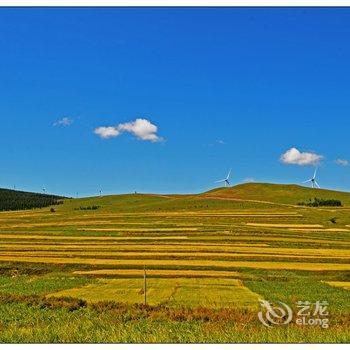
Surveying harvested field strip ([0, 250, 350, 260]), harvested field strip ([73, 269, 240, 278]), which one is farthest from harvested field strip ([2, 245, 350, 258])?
harvested field strip ([73, 269, 240, 278])

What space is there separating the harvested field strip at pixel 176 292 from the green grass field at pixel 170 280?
3.0 inches

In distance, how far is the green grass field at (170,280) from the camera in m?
15.2

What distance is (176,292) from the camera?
120ft

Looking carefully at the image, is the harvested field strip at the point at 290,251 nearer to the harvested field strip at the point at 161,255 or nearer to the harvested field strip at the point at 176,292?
the harvested field strip at the point at 161,255

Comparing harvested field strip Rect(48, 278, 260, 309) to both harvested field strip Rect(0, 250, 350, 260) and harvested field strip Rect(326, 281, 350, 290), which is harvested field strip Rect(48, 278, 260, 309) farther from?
harvested field strip Rect(0, 250, 350, 260)

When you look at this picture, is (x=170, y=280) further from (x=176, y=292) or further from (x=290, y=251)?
(x=290, y=251)

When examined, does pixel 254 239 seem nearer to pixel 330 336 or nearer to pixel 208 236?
pixel 208 236

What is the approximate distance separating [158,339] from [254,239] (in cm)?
7164

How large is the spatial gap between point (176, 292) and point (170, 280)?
7827mm

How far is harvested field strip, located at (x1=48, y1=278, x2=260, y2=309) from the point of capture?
31.7m

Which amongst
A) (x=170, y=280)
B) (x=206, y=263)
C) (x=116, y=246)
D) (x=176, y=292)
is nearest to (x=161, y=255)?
(x=206, y=263)

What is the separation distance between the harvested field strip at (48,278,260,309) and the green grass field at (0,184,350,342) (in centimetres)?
8

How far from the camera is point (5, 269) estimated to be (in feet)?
173
